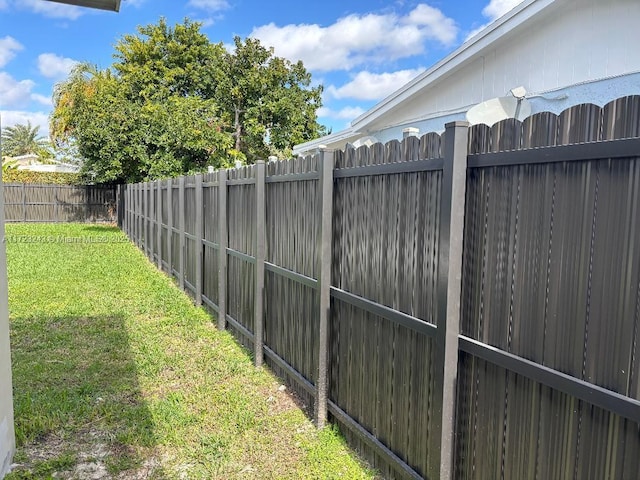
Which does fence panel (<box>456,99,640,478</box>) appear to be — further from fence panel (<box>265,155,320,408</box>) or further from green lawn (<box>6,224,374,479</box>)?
fence panel (<box>265,155,320,408</box>)

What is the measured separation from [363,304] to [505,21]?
4203 mm

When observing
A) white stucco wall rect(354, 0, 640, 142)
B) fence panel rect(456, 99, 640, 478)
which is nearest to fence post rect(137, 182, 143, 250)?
white stucco wall rect(354, 0, 640, 142)

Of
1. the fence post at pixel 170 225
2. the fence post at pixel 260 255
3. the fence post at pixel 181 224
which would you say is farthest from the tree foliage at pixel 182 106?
the fence post at pixel 260 255

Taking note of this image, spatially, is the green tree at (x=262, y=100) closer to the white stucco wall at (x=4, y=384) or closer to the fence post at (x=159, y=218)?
the fence post at (x=159, y=218)

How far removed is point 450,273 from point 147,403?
111 inches

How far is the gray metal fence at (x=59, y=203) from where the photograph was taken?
73.8 feet

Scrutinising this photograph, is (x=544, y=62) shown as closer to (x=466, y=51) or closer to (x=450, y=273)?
(x=466, y=51)

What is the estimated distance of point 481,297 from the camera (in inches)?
81.6

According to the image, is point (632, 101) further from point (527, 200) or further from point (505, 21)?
point (505, 21)

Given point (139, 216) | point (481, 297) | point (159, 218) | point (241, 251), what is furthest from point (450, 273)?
point (139, 216)

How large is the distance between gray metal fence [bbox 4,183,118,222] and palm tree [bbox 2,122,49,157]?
3437 cm

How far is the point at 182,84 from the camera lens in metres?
23.6

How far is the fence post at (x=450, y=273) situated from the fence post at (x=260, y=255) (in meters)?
2.59

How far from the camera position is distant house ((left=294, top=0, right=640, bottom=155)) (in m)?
4.53
